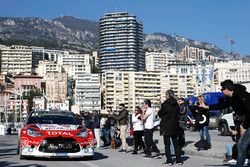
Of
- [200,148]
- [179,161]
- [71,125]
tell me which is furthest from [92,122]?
[179,161]

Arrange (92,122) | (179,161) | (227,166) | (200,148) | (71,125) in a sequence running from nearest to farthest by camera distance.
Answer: (227,166) → (179,161) → (71,125) → (200,148) → (92,122)

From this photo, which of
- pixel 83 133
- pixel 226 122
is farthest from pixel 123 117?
pixel 226 122

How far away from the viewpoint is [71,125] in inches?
548

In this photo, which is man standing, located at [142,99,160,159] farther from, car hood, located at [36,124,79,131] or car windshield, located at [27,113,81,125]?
car hood, located at [36,124,79,131]

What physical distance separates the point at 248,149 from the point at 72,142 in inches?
214

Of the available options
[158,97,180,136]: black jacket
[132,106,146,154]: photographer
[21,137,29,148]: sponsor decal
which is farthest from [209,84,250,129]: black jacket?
[132,106,146,154]: photographer

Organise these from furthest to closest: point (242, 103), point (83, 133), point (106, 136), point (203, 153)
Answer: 1. point (106, 136)
2. point (203, 153)
3. point (83, 133)
4. point (242, 103)

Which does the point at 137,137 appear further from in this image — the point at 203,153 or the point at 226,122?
the point at 226,122

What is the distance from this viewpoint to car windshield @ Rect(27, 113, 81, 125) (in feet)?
47.0

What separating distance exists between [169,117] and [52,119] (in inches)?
147

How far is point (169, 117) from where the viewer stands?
1267 centimetres

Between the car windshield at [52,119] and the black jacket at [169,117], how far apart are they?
2.93m

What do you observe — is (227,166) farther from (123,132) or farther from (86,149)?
(123,132)

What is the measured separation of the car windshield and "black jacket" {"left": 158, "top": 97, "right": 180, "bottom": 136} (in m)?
2.93
